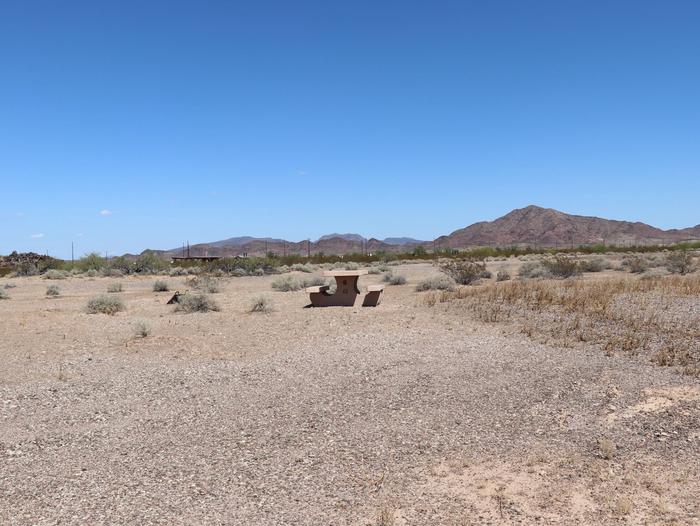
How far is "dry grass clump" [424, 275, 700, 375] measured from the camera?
1025cm

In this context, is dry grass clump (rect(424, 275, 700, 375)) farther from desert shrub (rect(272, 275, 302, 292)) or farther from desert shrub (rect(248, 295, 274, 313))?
desert shrub (rect(272, 275, 302, 292))

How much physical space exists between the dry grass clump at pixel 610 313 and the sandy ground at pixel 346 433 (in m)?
0.76

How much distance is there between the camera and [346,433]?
667 centimetres

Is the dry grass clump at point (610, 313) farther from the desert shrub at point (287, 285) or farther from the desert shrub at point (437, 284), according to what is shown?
the desert shrub at point (287, 285)

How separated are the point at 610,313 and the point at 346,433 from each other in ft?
28.0

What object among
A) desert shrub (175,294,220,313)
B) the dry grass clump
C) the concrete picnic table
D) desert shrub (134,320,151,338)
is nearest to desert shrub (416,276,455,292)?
the dry grass clump

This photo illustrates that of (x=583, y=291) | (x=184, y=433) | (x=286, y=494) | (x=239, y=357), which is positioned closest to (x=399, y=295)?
(x=583, y=291)

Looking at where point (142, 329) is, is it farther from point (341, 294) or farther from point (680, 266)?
point (680, 266)

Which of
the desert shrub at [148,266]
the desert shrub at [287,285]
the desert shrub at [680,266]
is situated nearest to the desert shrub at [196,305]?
the desert shrub at [287,285]

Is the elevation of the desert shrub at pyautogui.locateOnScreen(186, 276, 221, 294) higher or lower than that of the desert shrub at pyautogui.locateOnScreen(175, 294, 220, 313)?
higher

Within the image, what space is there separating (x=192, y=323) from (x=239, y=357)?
4.35 metres

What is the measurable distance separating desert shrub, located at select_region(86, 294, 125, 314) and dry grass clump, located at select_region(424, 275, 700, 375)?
29.4 feet

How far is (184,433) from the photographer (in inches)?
267

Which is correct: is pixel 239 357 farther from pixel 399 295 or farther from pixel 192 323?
pixel 399 295
